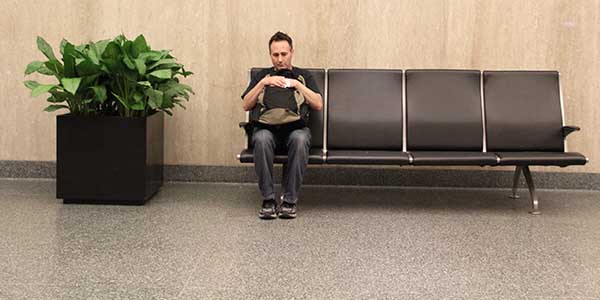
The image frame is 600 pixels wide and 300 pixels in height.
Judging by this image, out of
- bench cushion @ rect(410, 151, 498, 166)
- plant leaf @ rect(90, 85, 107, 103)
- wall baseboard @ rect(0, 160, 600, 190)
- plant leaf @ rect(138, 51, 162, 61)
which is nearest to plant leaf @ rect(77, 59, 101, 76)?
plant leaf @ rect(90, 85, 107, 103)

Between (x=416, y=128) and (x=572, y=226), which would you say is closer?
(x=572, y=226)

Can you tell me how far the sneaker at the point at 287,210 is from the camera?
534 cm

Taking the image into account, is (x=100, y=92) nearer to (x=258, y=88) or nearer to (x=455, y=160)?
(x=258, y=88)

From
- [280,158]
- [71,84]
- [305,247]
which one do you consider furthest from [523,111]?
[71,84]

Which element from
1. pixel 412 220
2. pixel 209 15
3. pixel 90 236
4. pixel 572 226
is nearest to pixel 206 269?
pixel 90 236

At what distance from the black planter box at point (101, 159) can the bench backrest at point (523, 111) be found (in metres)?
2.58

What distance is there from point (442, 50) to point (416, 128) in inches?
33.5

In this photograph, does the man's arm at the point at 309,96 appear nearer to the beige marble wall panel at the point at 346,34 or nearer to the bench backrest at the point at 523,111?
the beige marble wall panel at the point at 346,34

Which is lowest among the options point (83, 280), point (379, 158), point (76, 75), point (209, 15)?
point (83, 280)

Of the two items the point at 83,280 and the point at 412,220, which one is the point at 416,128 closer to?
the point at 412,220

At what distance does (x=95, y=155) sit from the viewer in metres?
5.64

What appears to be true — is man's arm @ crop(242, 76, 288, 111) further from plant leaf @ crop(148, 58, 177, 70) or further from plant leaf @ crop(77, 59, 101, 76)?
plant leaf @ crop(77, 59, 101, 76)

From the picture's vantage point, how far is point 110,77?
5.66 metres

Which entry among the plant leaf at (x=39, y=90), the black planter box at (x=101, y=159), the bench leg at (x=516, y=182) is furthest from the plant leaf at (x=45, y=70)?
the bench leg at (x=516, y=182)
